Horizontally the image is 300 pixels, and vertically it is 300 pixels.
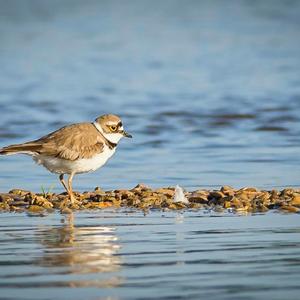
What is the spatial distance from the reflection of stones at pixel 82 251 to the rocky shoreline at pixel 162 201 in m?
1.19

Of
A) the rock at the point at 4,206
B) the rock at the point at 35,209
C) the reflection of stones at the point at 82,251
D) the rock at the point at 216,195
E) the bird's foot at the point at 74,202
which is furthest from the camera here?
the rock at the point at 216,195

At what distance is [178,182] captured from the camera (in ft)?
45.2

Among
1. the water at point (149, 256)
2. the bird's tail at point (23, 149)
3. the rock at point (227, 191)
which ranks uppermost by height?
the bird's tail at point (23, 149)

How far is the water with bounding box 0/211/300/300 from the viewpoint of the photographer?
713 centimetres

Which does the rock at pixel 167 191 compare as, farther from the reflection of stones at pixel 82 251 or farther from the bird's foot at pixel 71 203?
the reflection of stones at pixel 82 251

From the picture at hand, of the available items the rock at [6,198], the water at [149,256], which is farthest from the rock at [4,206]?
the water at [149,256]

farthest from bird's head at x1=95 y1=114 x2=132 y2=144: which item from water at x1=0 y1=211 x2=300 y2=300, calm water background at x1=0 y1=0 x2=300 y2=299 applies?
water at x1=0 y1=211 x2=300 y2=300

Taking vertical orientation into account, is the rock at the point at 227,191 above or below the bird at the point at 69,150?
below

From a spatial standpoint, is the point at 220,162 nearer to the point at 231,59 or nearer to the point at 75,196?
the point at 75,196

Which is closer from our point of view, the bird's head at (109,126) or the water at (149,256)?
the water at (149,256)

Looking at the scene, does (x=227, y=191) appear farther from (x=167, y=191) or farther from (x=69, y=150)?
(x=69, y=150)

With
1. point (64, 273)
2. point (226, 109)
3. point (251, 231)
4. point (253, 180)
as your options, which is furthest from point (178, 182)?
point (226, 109)

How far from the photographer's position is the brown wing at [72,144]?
12.2 meters

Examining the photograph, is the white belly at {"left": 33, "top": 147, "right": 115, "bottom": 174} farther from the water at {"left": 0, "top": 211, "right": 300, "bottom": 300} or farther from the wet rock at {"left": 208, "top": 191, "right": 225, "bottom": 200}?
the wet rock at {"left": 208, "top": 191, "right": 225, "bottom": 200}
